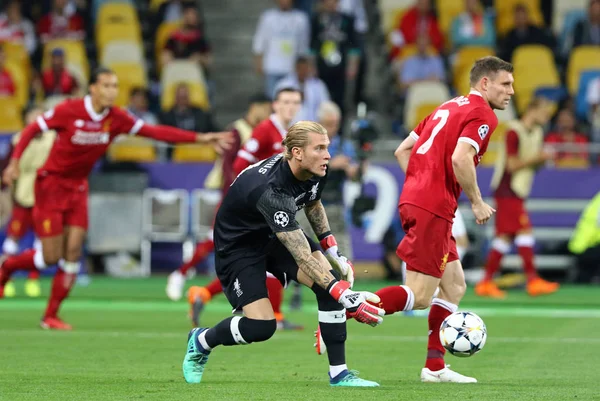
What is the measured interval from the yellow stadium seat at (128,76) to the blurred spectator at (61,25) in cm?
110

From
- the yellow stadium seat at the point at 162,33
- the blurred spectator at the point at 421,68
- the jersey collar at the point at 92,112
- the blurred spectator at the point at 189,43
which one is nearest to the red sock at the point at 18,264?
the jersey collar at the point at 92,112

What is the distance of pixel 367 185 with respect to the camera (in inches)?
771

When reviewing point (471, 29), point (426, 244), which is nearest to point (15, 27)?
point (471, 29)

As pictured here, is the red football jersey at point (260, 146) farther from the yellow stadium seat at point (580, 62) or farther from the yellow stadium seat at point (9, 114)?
the yellow stadium seat at point (580, 62)

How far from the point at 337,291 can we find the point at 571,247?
11973 millimetres

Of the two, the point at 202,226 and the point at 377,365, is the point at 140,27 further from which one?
the point at 377,365

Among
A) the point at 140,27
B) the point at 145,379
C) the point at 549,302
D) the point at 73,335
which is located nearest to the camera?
the point at 145,379

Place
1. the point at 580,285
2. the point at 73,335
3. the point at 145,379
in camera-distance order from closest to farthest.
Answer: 1. the point at 145,379
2. the point at 73,335
3. the point at 580,285

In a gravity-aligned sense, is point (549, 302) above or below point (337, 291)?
below

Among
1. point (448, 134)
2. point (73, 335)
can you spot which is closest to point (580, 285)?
point (73, 335)

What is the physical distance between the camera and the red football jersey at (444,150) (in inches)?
350

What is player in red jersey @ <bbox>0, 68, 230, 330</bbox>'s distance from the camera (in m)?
12.7

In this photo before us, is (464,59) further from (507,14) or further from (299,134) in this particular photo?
(299,134)

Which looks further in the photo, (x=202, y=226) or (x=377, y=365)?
(x=202, y=226)
